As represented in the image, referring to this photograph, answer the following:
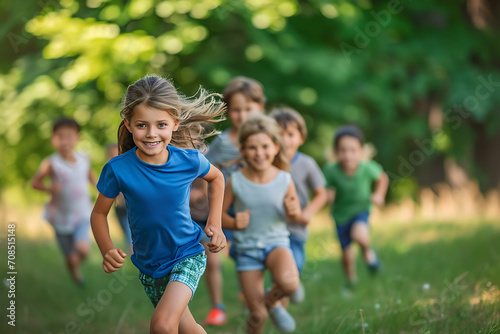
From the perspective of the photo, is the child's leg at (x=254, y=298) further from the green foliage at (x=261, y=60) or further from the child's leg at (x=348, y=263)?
the green foliage at (x=261, y=60)

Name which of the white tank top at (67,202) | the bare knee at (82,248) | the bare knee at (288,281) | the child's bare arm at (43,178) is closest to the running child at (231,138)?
the bare knee at (288,281)

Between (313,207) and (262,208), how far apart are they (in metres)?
0.83

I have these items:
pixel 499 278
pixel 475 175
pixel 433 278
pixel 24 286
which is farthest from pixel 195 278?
pixel 475 175

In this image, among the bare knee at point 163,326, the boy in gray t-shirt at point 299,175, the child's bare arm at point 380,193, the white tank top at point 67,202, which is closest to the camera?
the bare knee at point 163,326

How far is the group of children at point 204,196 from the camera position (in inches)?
133

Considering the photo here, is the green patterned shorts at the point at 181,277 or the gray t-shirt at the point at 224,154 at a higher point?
the gray t-shirt at the point at 224,154

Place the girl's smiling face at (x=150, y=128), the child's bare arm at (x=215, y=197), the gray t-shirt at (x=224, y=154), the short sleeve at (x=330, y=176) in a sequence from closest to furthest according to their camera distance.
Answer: the girl's smiling face at (x=150, y=128) < the child's bare arm at (x=215, y=197) < the gray t-shirt at (x=224, y=154) < the short sleeve at (x=330, y=176)

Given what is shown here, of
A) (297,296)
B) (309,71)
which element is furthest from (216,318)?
(309,71)

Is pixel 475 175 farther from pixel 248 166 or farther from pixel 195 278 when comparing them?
pixel 195 278

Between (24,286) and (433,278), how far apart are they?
4.58 m

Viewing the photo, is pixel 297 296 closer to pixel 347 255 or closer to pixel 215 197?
pixel 347 255

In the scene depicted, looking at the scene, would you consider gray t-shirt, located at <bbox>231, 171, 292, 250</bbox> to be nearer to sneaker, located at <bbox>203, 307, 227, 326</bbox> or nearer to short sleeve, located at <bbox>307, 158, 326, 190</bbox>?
short sleeve, located at <bbox>307, 158, 326, 190</bbox>

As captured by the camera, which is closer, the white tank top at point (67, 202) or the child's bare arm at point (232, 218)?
the child's bare arm at point (232, 218)

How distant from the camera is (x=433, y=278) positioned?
6.00 metres
